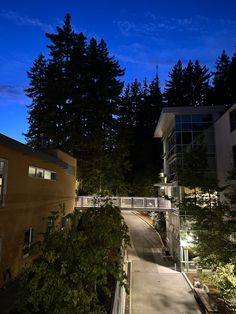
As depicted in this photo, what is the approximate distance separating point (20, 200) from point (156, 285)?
1151 cm

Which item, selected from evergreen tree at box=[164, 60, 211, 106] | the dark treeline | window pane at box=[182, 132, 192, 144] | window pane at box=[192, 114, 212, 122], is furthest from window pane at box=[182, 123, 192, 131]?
evergreen tree at box=[164, 60, 211, 106]

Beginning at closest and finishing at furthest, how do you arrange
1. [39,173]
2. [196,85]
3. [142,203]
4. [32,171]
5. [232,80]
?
[32,171], [39,173], [142,203], [232,80], [196,85]

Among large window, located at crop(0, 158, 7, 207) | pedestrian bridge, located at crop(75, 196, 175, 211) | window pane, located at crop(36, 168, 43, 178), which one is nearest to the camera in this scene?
large window, located at crop(0, 158, 7, 207)

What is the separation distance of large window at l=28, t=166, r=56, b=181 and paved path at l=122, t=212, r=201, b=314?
8544 millimetres

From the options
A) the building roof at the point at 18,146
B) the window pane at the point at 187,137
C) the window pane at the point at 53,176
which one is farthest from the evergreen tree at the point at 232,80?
the building roof at the point at 18,146

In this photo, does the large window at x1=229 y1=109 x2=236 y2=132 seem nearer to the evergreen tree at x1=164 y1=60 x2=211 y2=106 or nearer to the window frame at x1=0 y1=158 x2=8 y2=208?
the window frame at x1=0 y1=158 x2=8 y2=208

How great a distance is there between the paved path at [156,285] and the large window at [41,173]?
8.54 metres

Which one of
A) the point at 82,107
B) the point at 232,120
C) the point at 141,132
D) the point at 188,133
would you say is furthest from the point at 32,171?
the point at 141,132

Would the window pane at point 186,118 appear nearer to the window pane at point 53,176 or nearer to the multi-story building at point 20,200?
the window pane at point 53,176

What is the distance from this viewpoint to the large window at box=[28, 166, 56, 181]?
13195 millimetres

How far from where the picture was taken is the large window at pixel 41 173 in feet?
43.3

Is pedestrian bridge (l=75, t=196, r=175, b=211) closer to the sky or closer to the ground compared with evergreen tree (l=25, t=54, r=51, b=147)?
closer to the ground

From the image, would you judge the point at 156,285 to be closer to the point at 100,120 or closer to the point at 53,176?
the point at 53,176

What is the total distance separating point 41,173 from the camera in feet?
48.1
